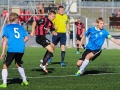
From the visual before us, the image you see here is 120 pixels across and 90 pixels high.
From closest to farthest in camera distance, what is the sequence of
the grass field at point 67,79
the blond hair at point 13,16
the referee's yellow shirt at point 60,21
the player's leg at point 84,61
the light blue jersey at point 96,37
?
the grass field at point 67,79, the blond hair at point 13,16, the player's leg at point 84,61, the light blue jersey at point 96,37, the referee's yellow shirt at point 60,21

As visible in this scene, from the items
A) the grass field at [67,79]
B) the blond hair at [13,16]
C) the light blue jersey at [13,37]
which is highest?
the blond hair at [13,16]

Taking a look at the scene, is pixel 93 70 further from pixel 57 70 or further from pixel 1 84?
pixel 1 84

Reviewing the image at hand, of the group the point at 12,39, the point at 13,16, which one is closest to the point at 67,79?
the point at 12,39

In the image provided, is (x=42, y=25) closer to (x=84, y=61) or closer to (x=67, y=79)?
(x=84, y=61)

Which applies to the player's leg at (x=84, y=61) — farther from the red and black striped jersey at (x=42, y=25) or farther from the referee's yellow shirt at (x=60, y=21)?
the referee's yellow shirt at (x=60, y=21)

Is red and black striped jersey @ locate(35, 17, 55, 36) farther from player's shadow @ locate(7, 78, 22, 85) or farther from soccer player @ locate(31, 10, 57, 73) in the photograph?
player's shadow @ locate(7, 78, 22, 85)

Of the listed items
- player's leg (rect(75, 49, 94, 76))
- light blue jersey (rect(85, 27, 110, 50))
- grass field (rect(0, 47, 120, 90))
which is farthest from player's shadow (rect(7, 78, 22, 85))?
light blue jersey (rect(85, 27, 110, 50))

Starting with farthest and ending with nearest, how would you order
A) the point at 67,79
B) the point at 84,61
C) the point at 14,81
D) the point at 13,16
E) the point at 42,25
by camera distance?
the point at 42,25
the point at 84,61
the point at 67,79
the point at 14,81
the point at 13,16

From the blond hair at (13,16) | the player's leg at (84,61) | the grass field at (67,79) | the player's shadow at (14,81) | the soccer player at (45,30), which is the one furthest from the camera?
the soccer player at (45,30)

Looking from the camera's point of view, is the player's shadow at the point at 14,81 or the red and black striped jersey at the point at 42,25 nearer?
the player's shadow at the point at 14,81

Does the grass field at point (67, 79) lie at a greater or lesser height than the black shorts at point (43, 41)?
lesser

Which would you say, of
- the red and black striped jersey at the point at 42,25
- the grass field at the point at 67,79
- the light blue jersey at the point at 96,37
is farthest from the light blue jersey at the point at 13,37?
the red and black striped jersey at the point at 42,25

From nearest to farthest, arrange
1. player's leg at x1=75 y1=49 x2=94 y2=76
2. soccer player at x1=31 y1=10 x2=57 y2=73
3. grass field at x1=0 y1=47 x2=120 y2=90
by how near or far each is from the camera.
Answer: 1. grass field at x1=0 y1=47 x2=120 y2=90
2. player's leg at x1=75 y1=49 x2=94 y2=76
3. soccer player at x1=31 y1=10 x2=57 y2=73

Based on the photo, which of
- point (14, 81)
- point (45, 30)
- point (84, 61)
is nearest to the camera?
point (14, 81)
